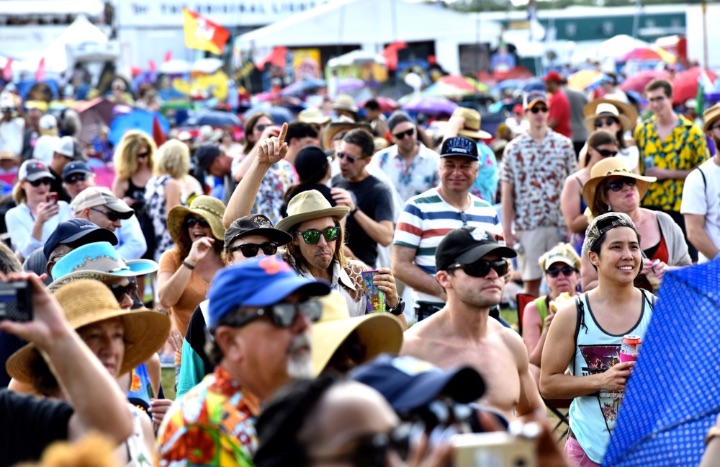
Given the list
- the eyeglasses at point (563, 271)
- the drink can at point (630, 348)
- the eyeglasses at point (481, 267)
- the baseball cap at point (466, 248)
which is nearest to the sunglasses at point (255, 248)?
the baseball cap at point (466, 248)

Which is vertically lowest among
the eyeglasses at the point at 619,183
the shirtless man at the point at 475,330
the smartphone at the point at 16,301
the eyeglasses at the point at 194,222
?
the shirtless man at the point at 475,330

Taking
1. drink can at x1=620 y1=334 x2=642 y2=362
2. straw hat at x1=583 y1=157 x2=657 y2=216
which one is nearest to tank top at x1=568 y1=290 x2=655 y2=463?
drink can at x1=620 y1=334 x2=642 y2=362

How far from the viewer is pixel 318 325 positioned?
374cm

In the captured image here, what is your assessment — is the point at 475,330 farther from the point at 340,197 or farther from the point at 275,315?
the point at 340,197

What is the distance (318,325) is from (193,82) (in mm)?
32071

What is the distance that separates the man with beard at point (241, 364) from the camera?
322 cm

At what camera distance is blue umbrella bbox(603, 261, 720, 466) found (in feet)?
13.2

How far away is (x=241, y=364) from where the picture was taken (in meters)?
3.35

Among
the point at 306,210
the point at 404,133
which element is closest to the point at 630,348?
the point at 306,210

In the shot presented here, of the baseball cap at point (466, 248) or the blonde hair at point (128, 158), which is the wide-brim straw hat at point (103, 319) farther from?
the blonde hair at point (128, 158)

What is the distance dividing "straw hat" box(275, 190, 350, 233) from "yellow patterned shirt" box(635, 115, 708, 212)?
198 inches

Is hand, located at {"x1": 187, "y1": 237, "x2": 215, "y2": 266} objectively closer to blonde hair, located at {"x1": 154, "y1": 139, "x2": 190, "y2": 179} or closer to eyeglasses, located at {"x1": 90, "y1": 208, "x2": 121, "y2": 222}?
eyeglasses, located at {"x1": 90, "y1": 208, "x2": 121, "y2": 222}

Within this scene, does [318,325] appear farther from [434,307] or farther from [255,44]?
[255,44]

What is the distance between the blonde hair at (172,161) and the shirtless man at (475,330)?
5.66 metres
